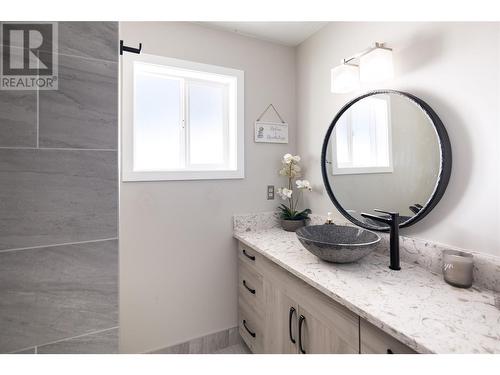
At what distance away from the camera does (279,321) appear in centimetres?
132

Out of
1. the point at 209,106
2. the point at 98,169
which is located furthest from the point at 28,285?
the point at 209,106

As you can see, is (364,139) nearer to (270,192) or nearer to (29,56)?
(270,192)

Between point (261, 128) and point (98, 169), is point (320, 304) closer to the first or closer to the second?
point (98, 169)

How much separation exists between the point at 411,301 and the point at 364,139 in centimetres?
96

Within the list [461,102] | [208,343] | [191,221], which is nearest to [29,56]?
[191,221]

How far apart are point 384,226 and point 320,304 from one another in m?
0.63

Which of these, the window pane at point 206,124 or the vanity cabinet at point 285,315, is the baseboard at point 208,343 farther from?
the window pane at point 206,124

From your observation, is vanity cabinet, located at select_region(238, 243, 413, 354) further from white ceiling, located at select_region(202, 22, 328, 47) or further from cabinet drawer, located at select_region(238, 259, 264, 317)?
white ceiling, located at select_region(202, 22, 328, 47)

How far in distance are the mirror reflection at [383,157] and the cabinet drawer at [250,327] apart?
95 cm

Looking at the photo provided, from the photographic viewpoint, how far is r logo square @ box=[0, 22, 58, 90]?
667 millimetres

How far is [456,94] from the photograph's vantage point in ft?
3.51

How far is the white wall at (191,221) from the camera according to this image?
1.57 m

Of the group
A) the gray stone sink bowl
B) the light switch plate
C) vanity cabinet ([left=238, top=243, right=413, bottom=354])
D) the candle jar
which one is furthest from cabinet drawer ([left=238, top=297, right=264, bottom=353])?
the candle jar
